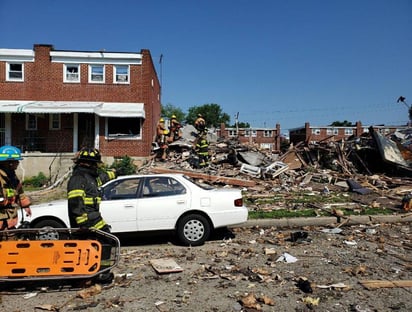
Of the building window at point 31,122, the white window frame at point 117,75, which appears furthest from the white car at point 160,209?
the building window at point 31,122

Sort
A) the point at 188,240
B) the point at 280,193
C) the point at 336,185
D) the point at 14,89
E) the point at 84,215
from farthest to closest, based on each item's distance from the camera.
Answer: the point at 14,89
the point at 336,185
the point at 280,193
the point at 188,240
the point at 84,215

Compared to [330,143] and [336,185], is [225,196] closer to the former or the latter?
[336,185]

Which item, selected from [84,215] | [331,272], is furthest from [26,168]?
[331,272]

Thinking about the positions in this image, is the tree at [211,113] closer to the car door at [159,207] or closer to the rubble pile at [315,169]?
the rubble pile at [315,169]

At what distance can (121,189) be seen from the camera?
7.08 meters

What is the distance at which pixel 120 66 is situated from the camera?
72.7 feet

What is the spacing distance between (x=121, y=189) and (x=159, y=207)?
0.87 m

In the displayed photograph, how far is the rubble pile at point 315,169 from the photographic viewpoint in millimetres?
13091

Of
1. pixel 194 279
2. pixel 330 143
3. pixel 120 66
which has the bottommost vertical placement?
pixel 194 279

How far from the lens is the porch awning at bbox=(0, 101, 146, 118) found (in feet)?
64.6

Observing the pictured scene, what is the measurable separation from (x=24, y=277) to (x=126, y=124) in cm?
1780

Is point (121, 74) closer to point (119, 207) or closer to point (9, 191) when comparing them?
point (119, 207)

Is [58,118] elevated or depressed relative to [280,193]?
elevated

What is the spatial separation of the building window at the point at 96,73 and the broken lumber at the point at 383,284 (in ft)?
67.0
